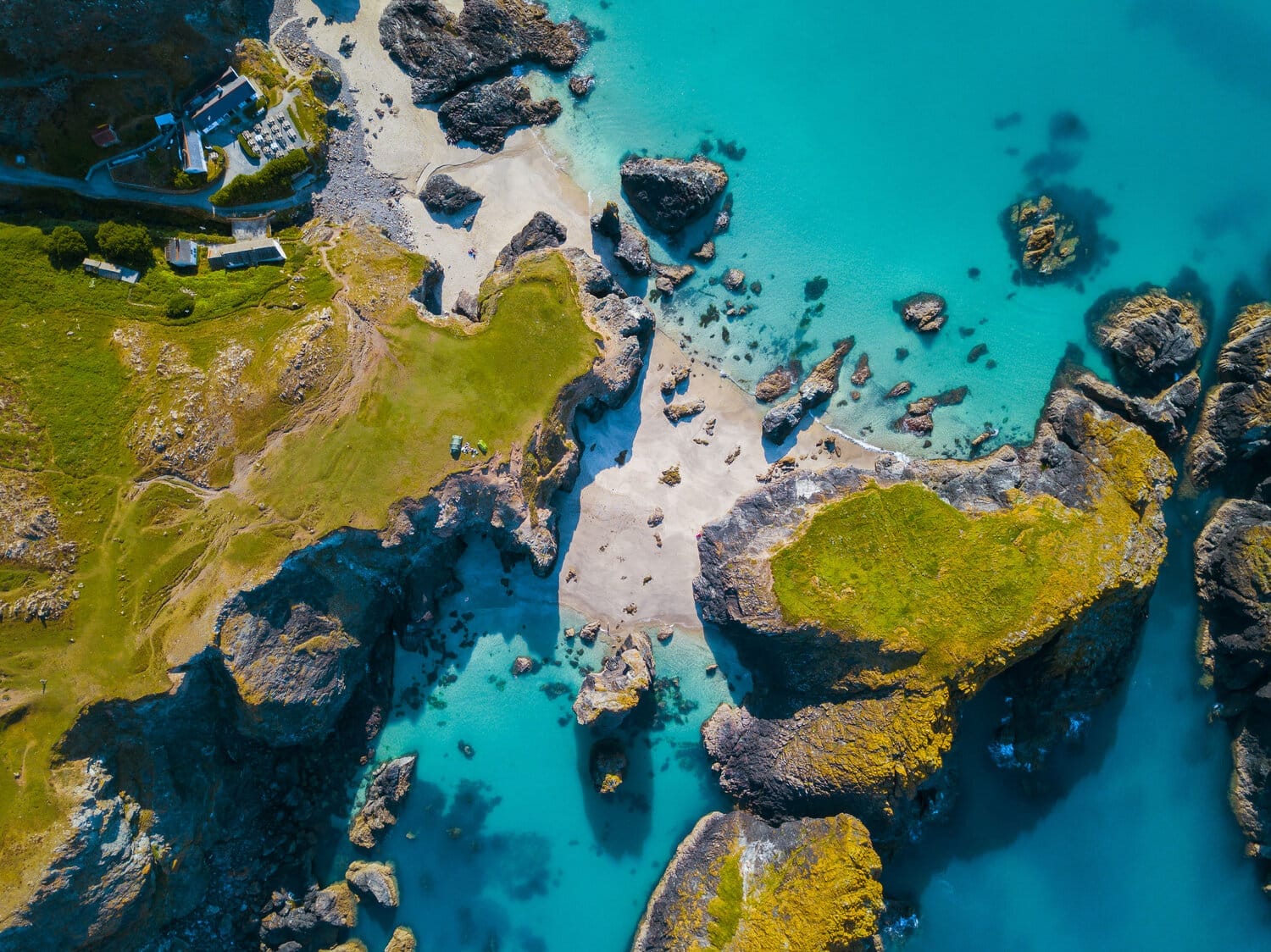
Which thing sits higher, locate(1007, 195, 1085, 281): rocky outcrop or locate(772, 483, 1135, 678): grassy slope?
locate(1007, 195, 1085, 281): rocky outcrop

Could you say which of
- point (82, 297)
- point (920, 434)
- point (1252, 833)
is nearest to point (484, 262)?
point (82, 297)

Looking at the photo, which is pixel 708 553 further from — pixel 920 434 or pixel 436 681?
pixel 436 681

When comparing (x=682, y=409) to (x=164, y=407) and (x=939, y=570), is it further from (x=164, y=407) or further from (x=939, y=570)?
(x=164, y=407)

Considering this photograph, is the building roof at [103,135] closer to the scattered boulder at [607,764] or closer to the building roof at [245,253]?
the building roof at [245,253]

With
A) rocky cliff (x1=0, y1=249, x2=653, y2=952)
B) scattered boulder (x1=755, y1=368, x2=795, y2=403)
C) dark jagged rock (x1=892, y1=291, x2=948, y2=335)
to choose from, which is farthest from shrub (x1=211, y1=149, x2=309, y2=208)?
dark jagged rock (x1=892, y1=291, x2=948, y2=335)

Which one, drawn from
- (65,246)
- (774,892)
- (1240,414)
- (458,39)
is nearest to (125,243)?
(65,246)

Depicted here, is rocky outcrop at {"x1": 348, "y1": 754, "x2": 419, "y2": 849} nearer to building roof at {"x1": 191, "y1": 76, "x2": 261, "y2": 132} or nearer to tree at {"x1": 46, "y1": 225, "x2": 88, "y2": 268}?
tree at {"x1": 46, "y1": 225, "x2": 88, "y2": 268}
